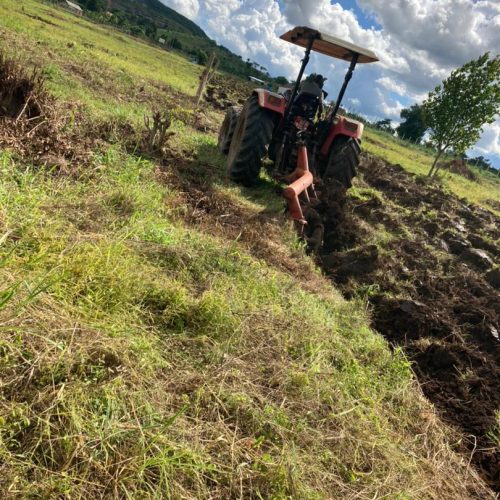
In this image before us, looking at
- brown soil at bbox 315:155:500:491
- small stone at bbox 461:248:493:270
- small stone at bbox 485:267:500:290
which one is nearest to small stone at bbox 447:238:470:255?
brown soil at bbox 315:155:500:491

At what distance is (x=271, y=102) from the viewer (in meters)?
6.58

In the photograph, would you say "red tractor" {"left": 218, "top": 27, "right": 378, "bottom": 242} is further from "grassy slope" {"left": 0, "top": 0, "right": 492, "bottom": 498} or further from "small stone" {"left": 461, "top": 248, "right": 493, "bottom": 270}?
"grassy slope" {"left": 0, "top": 0, "right": 492, "bottom": 498}

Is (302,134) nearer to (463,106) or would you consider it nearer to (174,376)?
(174,376)

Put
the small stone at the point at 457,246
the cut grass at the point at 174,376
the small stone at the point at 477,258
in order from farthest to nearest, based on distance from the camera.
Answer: the small stone at the point at 457,246 → the small stone at the point at 477,258 → the cut grass at the point at 174,376

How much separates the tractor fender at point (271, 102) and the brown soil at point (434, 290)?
143 cm

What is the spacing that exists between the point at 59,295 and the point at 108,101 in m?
6.75

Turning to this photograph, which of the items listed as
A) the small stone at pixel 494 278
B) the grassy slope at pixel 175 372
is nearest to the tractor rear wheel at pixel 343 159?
the small stone at pixel 494 278

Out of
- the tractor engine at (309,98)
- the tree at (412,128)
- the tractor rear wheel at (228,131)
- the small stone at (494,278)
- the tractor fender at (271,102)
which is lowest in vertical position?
the small stone at (494,278)

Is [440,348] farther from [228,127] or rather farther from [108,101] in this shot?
[108,101]

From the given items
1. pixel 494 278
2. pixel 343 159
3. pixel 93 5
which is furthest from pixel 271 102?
pixel 93 5

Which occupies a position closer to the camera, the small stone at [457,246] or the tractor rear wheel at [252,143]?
the tractor rear wheel at [252,143]

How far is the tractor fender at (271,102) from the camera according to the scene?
256 inches

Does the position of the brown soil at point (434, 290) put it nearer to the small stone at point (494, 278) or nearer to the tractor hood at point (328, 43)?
the small stone at point (494, 278)

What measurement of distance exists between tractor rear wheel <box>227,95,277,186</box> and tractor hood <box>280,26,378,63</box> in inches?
47.5
